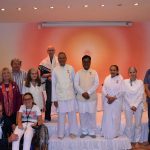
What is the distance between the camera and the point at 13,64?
5.70 m

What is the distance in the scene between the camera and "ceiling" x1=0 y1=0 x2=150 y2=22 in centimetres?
646

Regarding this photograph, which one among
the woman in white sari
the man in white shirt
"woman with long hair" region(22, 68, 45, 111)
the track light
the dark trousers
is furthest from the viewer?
the track light

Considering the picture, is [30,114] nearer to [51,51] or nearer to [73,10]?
[51,51]

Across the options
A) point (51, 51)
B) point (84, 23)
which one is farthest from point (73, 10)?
point (84, 23)

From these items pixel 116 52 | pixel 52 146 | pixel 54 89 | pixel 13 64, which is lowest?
pixel 52 146

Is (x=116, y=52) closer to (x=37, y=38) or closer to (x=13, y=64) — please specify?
(x=37, y=38)

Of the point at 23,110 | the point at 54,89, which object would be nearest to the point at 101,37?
the point at 54,89

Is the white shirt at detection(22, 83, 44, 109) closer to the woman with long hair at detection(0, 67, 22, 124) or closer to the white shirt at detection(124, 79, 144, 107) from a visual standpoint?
the woman with long hair at detection(0, 67, 22, 124)

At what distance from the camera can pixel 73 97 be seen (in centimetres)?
586

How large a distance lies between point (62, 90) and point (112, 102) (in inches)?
35.7

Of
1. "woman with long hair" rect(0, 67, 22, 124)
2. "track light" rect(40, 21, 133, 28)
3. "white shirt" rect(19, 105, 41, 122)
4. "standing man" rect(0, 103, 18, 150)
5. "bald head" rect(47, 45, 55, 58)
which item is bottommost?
"standing man" rect(0, 103, 18, 150)

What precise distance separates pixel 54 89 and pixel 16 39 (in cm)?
321

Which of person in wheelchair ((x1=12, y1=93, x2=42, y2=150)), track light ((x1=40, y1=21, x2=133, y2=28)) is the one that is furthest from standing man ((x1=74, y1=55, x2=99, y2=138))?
track light ((x1=40, y1=21, x2=133, y2=28))

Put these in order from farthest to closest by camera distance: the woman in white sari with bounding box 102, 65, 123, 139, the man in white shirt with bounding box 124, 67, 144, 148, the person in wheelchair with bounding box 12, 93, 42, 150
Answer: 1. the man in white shirt with bounding box 124, 67, 144, 148
2. the woman in white sari with bounding box 102, 65, 123, 139
3. the person in wheelchair with bounding box 12, 93, 42, 150
